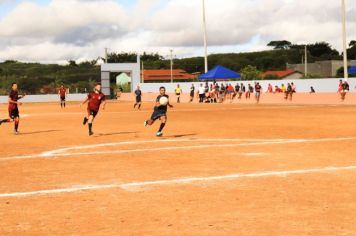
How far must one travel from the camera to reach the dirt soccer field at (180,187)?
6.59m

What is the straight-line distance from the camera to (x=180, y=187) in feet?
29.5

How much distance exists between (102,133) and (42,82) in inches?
2477

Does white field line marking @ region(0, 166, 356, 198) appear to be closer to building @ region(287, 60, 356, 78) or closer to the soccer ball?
the soccer ball

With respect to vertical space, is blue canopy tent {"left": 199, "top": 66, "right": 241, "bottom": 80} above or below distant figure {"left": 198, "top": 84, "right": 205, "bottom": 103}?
above

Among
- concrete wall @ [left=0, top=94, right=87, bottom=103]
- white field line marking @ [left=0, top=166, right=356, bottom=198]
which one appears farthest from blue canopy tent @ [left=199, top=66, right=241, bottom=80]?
white field line marking @ [left=0, top=166, right=356, bottom=198]

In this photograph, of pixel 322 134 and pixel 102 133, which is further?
pixel 102 133

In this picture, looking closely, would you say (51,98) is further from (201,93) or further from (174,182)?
(174,182)

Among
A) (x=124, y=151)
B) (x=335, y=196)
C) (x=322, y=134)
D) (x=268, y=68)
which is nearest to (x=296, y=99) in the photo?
(x=322, y=134)

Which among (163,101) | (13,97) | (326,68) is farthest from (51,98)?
(163,101)

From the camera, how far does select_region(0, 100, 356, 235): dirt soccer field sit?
6.59m

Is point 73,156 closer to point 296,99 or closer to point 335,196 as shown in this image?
point 335,196

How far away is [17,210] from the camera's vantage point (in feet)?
24.5

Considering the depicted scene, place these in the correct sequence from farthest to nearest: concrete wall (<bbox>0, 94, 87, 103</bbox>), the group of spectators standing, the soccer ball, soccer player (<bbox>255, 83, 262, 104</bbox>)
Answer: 1. concrete wall (<bbox>0, 94, 87, 103</bbox>)
2. the group of spectators standing
3. soccer player (<bbox>255, 83, 262, 104</bbox>)
4. the soccer ball

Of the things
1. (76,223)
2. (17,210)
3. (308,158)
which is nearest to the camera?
(76,223)
